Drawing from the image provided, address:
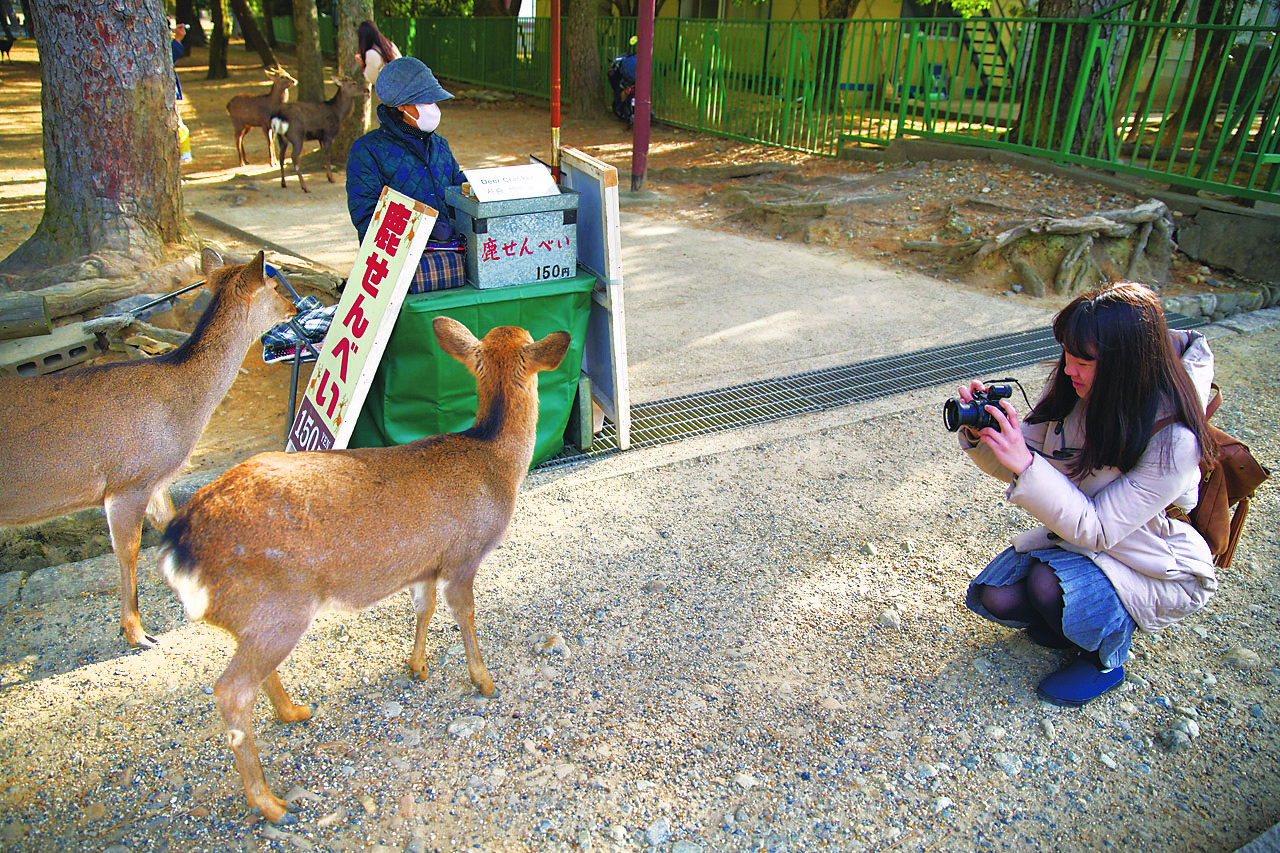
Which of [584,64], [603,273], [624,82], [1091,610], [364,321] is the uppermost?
[584,64]

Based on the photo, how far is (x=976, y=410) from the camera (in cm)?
268

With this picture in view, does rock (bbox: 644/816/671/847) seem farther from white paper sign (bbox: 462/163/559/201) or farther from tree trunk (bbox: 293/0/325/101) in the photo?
tree trunk (bbox: 293/0/325/101)

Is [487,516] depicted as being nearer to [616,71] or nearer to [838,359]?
[838,359]

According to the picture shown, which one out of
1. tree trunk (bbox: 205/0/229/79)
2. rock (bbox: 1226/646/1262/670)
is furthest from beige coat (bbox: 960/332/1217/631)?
tree trunk (bbox: 205/0/229/79)

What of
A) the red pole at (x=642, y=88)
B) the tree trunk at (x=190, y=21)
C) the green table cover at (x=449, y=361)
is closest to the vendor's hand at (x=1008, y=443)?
the green table cover at (x=449, y=361)

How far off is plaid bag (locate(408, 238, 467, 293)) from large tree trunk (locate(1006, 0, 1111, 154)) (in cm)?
822

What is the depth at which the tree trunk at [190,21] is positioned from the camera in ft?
89.7

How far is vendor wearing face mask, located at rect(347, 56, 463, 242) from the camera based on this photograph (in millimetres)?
3986

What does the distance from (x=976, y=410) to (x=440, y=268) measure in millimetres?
2403

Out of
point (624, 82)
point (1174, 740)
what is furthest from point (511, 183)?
point (624, 82)

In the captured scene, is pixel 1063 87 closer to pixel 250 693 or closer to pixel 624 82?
pixel 624 82

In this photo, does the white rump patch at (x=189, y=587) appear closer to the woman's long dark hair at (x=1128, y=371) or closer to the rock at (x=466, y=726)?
the rock at (x=466, y=726)

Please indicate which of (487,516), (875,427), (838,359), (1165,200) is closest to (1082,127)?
(1165,200)

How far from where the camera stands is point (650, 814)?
8.04 feet
